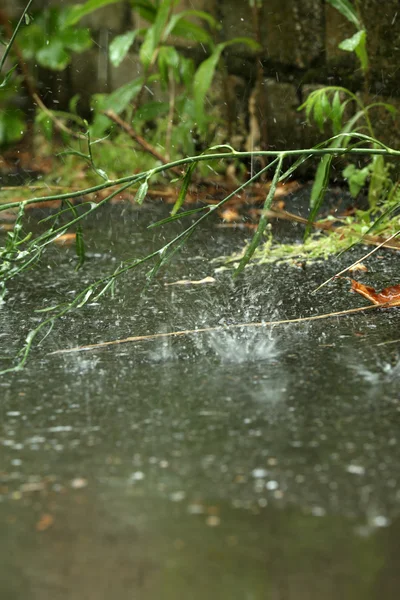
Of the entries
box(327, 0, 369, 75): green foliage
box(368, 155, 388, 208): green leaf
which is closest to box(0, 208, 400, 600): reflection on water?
box(327, 0, 369, 75): green foliage

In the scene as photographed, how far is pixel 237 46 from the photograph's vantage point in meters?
3.89

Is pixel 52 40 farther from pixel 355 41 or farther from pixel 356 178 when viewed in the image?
pixel 355 41

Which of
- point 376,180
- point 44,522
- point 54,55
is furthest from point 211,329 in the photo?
point 54,55

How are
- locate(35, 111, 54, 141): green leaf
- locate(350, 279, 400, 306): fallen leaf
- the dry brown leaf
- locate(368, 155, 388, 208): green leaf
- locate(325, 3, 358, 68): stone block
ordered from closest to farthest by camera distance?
locate(350, 279, 400, 306): fallen leaf, locate(35, 111, 54, 141): green leaf, locate(368, 155, 388, 208): green leaf, the dry brown leaf, locate(325, 3, 358, 68): stone block

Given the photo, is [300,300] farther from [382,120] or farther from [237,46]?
[237,46]

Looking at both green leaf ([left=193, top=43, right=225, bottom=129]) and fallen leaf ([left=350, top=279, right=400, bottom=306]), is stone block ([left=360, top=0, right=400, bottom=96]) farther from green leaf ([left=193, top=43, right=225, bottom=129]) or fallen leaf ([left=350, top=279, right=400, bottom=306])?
fallen leaf ([left=350, top=279, right=400, bottom=306])

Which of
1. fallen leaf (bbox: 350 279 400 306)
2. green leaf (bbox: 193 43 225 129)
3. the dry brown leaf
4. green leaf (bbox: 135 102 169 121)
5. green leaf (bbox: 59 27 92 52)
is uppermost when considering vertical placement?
fallen leaf (bbox: 350 279 400 306)

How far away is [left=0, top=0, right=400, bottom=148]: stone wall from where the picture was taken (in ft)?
10.3

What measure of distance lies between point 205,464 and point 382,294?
3.05ft

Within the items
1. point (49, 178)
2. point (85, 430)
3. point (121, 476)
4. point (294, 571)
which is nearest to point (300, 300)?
point (85, 430)

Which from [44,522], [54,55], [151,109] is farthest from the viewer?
[54,55]

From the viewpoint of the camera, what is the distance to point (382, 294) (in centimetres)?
184

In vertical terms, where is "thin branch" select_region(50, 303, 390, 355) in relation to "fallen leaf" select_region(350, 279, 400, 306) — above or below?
above

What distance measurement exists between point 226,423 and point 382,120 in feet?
7.80
